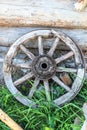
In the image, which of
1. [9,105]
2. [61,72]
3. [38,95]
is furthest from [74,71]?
[9,105]

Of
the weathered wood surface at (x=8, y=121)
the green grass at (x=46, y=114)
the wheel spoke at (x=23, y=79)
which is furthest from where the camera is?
the wheel spoke at (x=23, y=79)

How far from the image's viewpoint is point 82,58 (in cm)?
494

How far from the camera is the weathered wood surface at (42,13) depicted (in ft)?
16.3

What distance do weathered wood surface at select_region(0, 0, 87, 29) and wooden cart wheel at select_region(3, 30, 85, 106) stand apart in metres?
0.15

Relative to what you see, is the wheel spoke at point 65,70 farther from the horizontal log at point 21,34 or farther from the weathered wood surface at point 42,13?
the weathered wood surface at point 42,13

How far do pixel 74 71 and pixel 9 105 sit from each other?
0.87 m

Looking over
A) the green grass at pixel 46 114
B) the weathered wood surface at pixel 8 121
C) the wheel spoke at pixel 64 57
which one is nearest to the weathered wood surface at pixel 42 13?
the wheel spoke at pixel 64 57

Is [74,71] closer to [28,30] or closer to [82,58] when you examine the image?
[82,58]

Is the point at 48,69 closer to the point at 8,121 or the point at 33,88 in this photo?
the point at 33,88

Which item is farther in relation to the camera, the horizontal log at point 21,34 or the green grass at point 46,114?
the horizontal log at point 21,34

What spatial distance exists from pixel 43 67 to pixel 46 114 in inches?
21.7

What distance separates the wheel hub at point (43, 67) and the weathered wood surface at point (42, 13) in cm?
42

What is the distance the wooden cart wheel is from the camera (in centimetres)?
494

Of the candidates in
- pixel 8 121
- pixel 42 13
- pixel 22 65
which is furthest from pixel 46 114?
pixel 42 13
